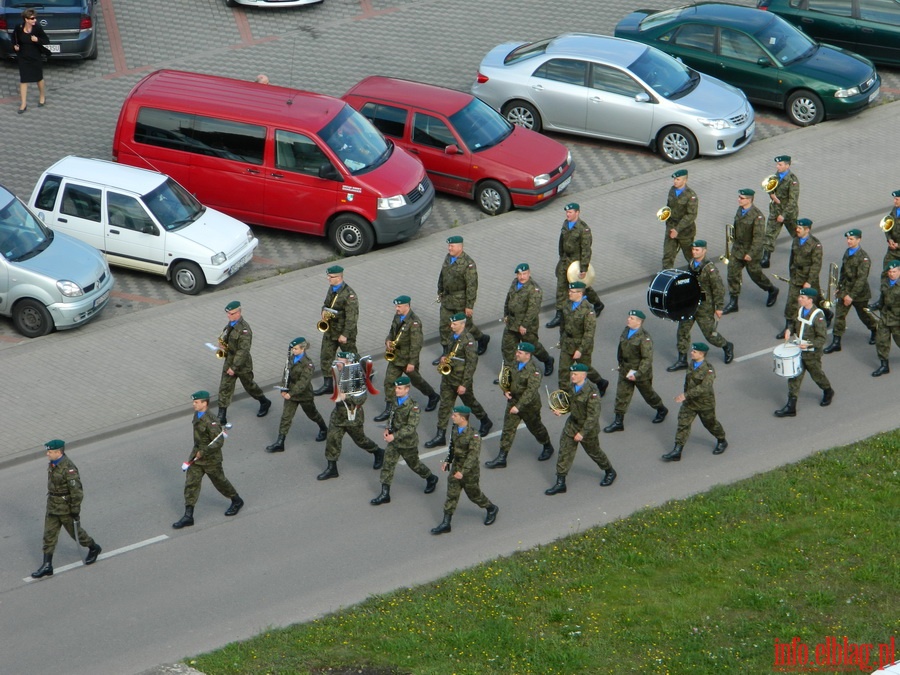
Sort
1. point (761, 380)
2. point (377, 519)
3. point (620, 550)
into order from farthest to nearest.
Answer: point (761, 380) → point (377, 519) → point (620, 550)

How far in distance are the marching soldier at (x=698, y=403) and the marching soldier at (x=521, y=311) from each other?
2.23 meters

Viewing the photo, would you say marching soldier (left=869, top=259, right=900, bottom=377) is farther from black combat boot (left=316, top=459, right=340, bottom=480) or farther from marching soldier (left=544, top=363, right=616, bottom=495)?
black combat boot (left=316, top=459, right=340, bottom=480)

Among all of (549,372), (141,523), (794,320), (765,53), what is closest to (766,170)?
(765,53)

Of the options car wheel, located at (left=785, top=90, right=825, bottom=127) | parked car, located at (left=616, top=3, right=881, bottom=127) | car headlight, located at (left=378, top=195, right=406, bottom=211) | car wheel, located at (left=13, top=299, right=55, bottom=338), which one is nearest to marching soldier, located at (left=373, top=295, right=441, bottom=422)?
car headlight, located at (left=378, top=195, right=406, bottom=211)

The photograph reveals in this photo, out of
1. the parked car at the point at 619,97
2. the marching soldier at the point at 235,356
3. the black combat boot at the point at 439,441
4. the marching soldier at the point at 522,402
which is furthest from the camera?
the parked car at the point at 619,97

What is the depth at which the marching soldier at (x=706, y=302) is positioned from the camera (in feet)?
51.6

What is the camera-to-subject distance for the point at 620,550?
12.4 m

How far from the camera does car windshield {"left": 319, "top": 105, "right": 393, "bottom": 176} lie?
1861 cm

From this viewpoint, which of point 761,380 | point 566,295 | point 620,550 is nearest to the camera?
point 620,550

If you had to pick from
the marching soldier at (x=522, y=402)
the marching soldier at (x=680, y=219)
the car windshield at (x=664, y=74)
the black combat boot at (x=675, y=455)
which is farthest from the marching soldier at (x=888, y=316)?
the car windshield at (x=664, y=74)

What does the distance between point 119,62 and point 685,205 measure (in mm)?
12296

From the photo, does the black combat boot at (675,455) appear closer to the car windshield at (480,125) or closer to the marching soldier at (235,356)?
the marching soldier at (235,356)

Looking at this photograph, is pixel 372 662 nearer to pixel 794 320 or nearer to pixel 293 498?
pixel 293 498

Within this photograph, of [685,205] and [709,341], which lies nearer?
[709,341]
